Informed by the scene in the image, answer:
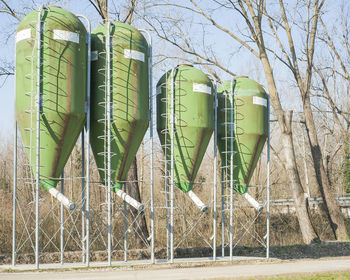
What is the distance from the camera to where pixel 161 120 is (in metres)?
15.5

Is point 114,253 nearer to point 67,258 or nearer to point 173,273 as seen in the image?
point 67,258

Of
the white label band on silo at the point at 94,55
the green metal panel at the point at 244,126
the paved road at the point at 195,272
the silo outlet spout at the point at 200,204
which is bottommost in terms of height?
the paved road at the point at 195,272

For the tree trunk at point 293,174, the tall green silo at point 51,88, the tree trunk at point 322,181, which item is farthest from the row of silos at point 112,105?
the tree trunk at point 322,181

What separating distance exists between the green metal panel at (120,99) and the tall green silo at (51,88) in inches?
28.5

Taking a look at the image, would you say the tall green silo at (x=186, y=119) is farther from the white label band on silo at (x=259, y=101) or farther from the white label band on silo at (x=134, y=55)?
the white label band on silo at (x=259, y=101)

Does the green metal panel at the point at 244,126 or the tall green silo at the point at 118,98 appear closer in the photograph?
the tall green silo at the point at 118,98

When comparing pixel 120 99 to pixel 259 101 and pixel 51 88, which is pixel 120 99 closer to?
pixel 51 88

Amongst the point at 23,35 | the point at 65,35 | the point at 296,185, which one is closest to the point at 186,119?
the point at 65,35

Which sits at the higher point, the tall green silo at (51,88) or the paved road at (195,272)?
the tall green silo at (51,88)

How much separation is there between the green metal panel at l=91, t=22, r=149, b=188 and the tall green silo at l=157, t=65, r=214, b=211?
119cm

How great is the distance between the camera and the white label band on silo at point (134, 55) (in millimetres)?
→ 14047

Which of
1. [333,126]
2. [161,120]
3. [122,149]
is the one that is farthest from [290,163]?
[333,126]

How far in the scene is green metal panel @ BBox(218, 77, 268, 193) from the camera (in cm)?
1652

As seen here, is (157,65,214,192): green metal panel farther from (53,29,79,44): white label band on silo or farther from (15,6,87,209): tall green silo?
(53,29,79,44): white label band on silo
